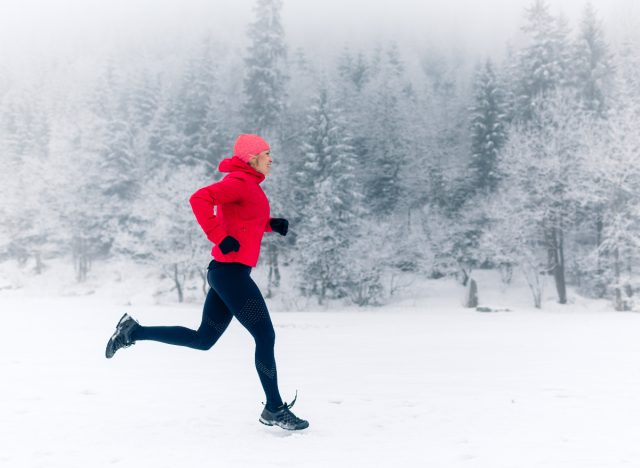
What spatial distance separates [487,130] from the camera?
3991 centimetres

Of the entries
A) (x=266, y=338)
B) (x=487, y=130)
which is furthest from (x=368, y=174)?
(x=266, y=338)

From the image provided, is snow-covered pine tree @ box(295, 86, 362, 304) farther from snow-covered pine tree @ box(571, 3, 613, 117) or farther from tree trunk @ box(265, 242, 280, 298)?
snow-covered pine tree @ box(571, 3, 613, 117)

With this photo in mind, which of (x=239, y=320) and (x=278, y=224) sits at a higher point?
(x=278, y=224)

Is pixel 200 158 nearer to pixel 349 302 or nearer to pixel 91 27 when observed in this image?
pixel 349 302

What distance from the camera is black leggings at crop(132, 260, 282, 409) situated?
3797 mm

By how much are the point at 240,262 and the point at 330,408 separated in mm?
1656

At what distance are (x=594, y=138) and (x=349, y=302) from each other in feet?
58.3

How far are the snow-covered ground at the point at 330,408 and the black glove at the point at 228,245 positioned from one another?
131 centimetres

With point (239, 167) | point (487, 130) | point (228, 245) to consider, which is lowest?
point (228, 245)

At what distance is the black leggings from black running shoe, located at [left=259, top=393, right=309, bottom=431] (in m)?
0.06

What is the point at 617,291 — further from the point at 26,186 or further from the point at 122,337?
the point at 26,186

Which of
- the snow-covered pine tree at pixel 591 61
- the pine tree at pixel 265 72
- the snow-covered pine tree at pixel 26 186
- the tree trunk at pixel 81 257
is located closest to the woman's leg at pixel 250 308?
the pine tree at pixel 265 72

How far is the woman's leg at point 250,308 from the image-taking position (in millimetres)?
3793

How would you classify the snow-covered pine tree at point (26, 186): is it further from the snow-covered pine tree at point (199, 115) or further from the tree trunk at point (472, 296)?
the tree trunk at point (472, 296)
